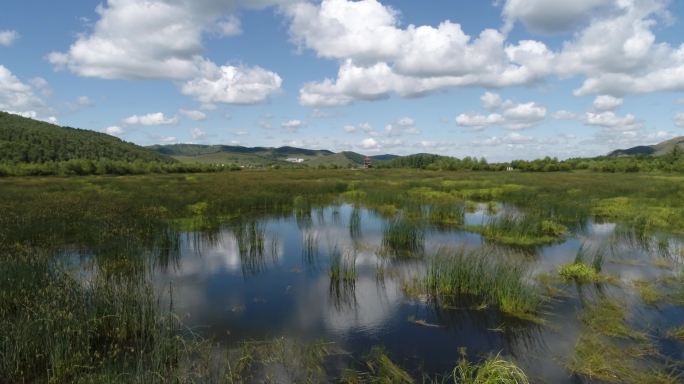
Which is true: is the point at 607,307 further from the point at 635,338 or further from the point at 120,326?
the point at 120,326

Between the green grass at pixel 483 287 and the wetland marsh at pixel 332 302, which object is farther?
the green grass at pixel 483 287

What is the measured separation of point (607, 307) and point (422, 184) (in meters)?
33.8

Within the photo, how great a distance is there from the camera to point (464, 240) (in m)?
18.3

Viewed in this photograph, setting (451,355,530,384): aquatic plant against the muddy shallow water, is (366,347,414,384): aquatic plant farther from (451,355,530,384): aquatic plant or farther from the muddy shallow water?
(451,355,530,384): aquatic plant

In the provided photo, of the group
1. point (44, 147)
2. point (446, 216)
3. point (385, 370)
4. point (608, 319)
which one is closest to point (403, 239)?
point (446, 216)

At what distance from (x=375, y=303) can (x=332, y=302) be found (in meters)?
1.21

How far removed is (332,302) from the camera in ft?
35.8

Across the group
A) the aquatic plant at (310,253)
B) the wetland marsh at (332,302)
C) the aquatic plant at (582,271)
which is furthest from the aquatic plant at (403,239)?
the aquatic plant at (582,271)

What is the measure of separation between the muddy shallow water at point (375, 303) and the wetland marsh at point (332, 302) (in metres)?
0.06

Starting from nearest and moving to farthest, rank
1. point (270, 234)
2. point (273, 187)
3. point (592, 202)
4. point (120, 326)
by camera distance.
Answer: point (120, 326) → point (270, 234) → point (592, 202) → point (273, 187)

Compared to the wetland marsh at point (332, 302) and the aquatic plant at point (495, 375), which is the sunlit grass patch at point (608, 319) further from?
A: the aquatic plant at point (495, 375)

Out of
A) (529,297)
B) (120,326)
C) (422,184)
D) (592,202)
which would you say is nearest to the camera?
(120,326)

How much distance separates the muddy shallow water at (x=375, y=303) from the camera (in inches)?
327

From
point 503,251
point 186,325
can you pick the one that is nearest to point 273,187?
point 503,251
